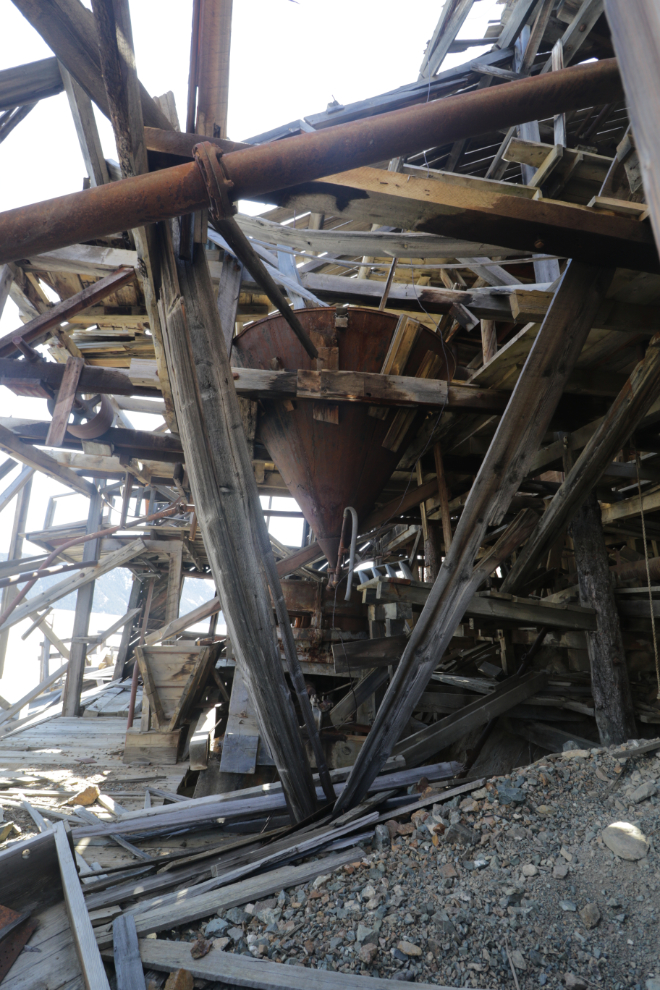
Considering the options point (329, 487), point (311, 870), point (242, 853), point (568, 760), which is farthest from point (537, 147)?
point (242, 853)

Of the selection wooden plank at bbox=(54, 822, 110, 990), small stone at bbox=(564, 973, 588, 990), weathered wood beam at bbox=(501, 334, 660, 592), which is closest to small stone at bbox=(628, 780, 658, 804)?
small stone at bbox=(564, 973, 588, 990)

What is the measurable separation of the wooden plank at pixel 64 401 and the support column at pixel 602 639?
4620 millimetres

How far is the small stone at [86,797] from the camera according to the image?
482 cm

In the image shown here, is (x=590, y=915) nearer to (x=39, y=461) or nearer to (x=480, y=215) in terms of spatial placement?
(x=480, y=215)

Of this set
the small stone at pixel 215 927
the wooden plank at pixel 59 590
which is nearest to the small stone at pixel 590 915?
the small stone at pixel 215 927

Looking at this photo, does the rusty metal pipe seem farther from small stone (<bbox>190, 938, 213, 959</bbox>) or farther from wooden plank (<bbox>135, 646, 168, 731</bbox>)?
wooden plank (<bbox>135, 646, 168, 731</bbox>)

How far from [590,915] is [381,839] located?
1.14m

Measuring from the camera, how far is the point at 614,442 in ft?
11.8

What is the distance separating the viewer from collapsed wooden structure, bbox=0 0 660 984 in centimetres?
175

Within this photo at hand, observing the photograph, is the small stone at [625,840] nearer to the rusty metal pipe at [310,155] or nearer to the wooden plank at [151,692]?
the rusty metal pipe at [310,155]

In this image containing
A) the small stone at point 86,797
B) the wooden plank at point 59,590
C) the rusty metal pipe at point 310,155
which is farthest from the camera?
the wooden plank at point 59,590

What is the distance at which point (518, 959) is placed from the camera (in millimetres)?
2166

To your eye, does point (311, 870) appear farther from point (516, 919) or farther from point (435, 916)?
point (516, 919)

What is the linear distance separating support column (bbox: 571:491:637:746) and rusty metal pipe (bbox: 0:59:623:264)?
3.80m
